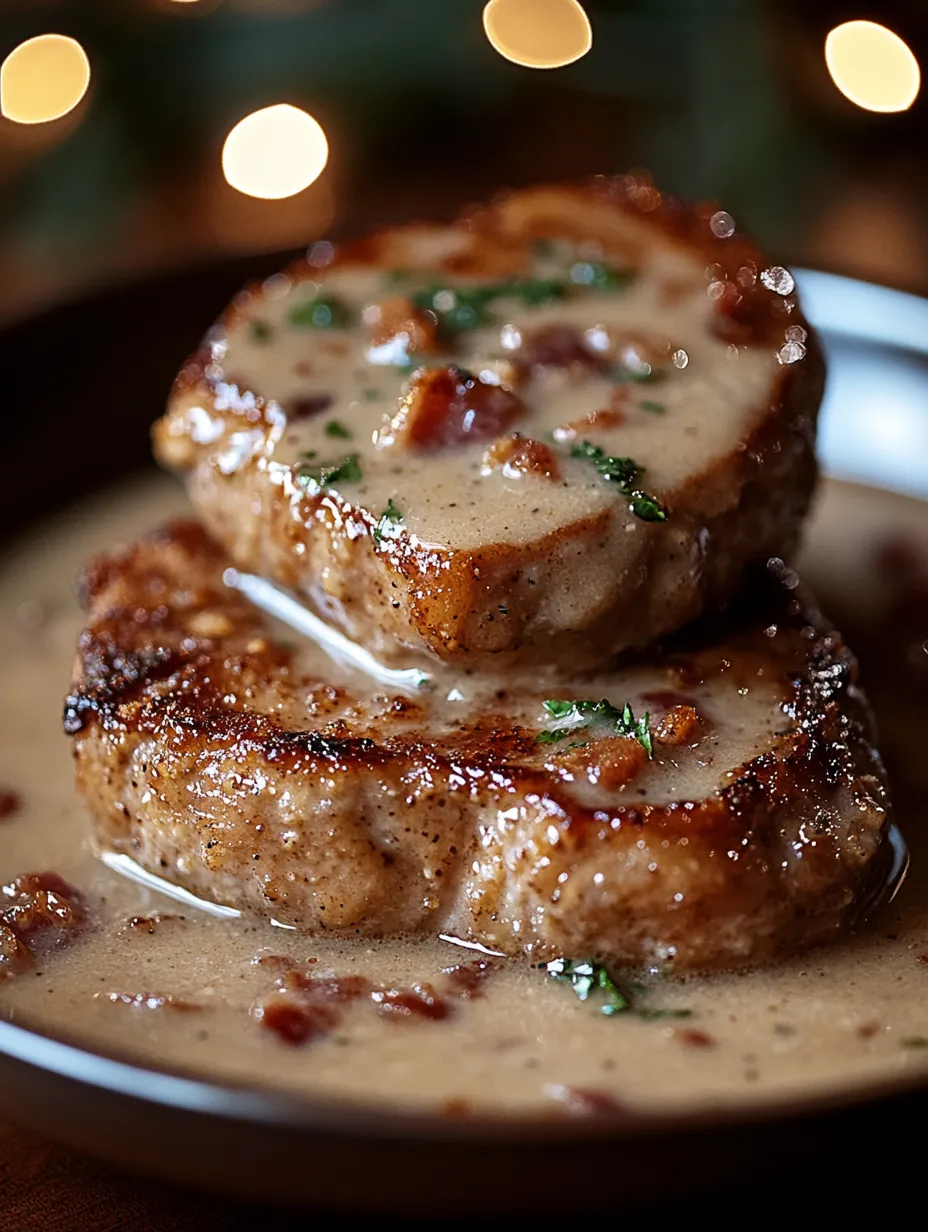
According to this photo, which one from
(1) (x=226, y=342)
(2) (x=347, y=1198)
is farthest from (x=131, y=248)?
(2) (x=347, y=1198)

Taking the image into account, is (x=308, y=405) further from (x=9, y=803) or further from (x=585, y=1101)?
(x=585, y=1101)

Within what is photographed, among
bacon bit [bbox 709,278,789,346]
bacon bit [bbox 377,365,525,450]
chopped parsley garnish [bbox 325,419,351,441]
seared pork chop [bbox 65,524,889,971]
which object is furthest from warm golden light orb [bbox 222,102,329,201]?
seared pork chop [bbox 65,524,889,971]

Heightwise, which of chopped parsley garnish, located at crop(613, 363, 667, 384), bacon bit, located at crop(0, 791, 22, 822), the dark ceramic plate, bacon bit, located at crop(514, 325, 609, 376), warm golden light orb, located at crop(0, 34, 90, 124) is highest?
warm golden light orb, located at crop(0, 34, 90, 124)

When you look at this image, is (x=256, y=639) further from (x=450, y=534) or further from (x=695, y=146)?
(x=695, y=146)

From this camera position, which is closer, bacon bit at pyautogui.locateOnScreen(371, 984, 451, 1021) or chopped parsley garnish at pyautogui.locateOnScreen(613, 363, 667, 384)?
bacon bit at pyautogui.locateOnScreen(371, 984, 451, 1021)

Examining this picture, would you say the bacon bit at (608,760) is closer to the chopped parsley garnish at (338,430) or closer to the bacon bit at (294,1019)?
the bacon bit at (294,1019)

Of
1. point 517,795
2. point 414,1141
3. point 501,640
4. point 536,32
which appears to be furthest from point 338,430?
point 536,32

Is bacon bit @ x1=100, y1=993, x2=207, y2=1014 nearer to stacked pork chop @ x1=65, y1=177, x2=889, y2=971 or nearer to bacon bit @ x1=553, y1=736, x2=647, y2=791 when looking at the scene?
stacked pork chop @ x1=65, y1=177, x2=889, y2=971
